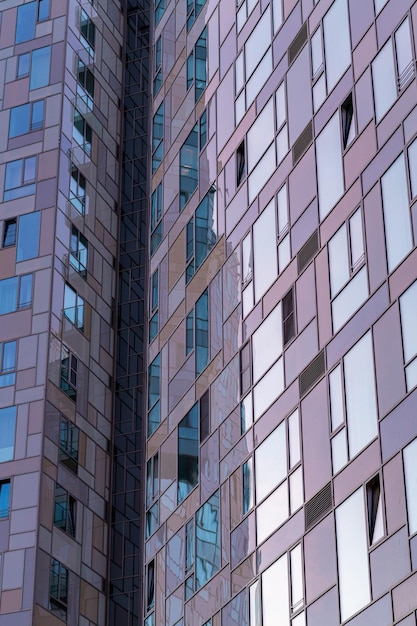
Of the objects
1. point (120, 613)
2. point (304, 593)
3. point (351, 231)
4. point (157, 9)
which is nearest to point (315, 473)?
point (304, 593)

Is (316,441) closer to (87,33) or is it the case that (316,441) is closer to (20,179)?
(20,179)

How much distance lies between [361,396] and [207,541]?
414 inches

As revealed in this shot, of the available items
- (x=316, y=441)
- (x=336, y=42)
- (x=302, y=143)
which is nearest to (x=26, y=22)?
(x=302, y=143)

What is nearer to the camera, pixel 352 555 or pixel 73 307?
pixel 352 555

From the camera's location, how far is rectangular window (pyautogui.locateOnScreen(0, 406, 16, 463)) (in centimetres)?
5134

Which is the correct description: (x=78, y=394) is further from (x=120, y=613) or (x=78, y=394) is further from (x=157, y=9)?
(x=157, y=9)

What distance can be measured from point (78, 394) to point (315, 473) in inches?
969

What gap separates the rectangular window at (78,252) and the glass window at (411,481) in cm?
3151

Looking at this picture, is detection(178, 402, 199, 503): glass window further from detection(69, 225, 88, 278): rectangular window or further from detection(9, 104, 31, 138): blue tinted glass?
detection(9, 104, 31, 138): blue tinted glass

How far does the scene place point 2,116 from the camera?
59812mm

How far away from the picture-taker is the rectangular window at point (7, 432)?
2021 inches

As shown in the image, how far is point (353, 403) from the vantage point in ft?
97.5

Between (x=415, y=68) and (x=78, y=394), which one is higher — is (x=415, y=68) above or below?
below

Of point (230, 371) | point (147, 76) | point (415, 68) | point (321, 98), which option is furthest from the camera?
point (147, 76)
